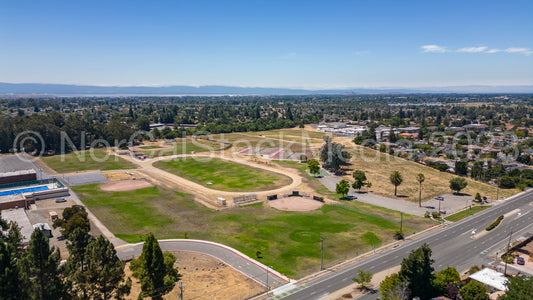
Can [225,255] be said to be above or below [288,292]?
below

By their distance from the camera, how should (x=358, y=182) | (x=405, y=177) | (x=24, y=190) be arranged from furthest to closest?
(x=405, y=177)
(x=358, y=182)
(x=24, y=190)

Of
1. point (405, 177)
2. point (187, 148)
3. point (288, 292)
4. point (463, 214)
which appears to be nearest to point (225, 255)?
point (288, 292)

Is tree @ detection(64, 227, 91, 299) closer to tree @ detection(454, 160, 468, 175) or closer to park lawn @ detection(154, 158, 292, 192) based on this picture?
park lawn @ detection(154, 158, 292, 192)

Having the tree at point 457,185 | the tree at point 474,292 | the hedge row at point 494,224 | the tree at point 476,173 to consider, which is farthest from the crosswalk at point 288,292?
the tree at point 476,173

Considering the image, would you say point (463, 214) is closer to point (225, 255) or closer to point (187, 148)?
point (225, 255)

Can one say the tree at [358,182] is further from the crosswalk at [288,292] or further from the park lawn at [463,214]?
the crosswalk at [288,292]

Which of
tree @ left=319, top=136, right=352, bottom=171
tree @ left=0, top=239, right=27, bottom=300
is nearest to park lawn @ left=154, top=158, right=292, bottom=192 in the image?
tree @ left=319, top=136, right=352, bottom=171
